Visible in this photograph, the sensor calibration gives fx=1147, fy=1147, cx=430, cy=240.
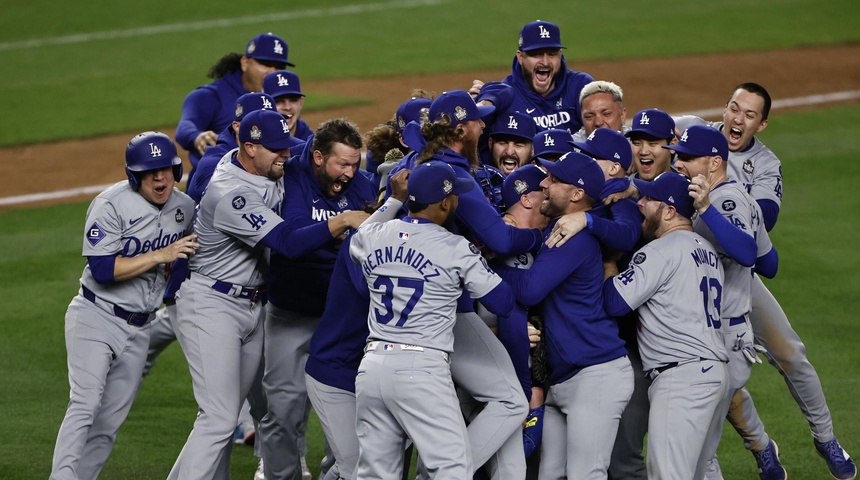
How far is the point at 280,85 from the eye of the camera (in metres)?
7.67

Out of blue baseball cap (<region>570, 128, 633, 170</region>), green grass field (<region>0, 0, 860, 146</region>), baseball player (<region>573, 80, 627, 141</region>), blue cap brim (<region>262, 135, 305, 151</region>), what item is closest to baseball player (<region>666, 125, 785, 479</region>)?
blue baseball cap (<region>570, 128, 633, 170</region>)

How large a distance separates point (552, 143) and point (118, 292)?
249 centimetres

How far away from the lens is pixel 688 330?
5.65 m

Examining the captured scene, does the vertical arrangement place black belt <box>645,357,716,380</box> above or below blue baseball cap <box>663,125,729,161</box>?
below

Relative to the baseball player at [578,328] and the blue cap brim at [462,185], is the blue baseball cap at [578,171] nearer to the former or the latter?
the baseball player at [578,328]

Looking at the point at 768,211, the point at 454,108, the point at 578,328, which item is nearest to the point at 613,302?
the point at 578,328

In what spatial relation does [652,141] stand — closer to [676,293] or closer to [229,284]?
[676,293]

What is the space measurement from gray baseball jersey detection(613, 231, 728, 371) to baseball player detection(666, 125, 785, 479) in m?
0.16

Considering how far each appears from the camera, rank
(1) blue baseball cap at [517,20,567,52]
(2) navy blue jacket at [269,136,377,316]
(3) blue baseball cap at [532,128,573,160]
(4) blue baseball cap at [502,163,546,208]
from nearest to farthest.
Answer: (4) blue baseball cap at [502,163,546,208] → (3) blue baseball cap at [532,128,573,160] → (2) navy blue jacket at [269,136,377,316] → (1) blue baseball cap at [517,20,567,52]

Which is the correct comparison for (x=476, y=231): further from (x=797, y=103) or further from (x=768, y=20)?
(x=768, y=20)

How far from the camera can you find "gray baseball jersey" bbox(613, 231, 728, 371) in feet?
18.4

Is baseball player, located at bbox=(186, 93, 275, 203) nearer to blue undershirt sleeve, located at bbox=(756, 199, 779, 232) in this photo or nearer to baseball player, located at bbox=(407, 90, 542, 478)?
baseball player, located at bbox=(407, 90, 542, 478)

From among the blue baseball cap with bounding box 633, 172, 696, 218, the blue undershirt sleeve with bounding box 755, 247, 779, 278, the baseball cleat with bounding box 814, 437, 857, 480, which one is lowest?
the baseball cleat with bounding box 814, 437, 857, 480

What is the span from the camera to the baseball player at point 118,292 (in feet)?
20.0
